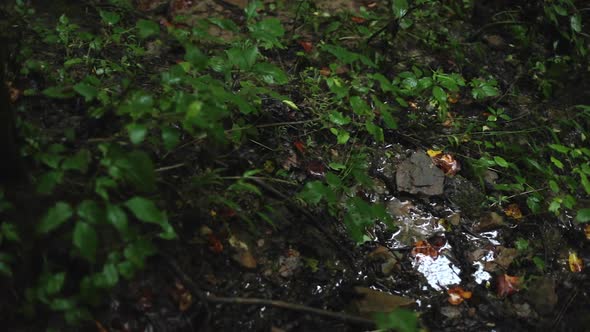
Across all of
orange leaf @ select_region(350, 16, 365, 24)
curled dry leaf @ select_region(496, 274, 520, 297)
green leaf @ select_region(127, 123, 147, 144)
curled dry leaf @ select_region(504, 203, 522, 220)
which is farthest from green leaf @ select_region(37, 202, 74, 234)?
orange leaf @ select_region(350, 16, 365, 24)

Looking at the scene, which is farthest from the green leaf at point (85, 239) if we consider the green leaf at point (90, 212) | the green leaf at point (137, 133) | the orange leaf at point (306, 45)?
the orange leaf at point (306, 45)

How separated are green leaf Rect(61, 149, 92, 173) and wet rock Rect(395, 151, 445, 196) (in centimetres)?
153

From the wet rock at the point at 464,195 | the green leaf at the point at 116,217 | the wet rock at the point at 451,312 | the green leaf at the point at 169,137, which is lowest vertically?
the wet rock at the point at 451,312

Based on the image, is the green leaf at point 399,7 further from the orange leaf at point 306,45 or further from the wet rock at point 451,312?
the wet rock at point 451,312

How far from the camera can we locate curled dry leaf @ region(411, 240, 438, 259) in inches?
99.6

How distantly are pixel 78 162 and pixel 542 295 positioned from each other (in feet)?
6.42

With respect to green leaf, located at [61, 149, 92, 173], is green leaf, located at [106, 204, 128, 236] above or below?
below

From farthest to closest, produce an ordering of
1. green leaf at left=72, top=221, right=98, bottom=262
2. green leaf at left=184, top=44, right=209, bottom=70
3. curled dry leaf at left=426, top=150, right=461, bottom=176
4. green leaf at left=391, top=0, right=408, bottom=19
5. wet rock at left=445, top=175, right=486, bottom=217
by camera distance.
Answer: green leaf at left=391, top=0, right=408, bottom=19 → curled dry leaf at left=426, top=150, right=461, bottom=176 → wet rock at left=445, top=175, right=486, bottom=217 → green leaf at left=184, top=44, right=209, bottom=70 → green leaf at left=72, top=221, right=98, bottom=262

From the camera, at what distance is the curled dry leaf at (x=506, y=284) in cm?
244

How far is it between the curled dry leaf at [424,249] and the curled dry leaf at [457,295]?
171mm

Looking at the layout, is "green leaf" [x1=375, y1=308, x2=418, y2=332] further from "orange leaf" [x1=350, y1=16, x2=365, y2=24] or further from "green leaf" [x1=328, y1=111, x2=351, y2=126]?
"orange leaf" [x1=350, y1=16, x2=365, y2=24]

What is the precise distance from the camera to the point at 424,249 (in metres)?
2.54

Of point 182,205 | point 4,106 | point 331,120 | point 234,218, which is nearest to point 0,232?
point 4,106

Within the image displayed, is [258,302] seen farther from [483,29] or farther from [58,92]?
[483,29]
